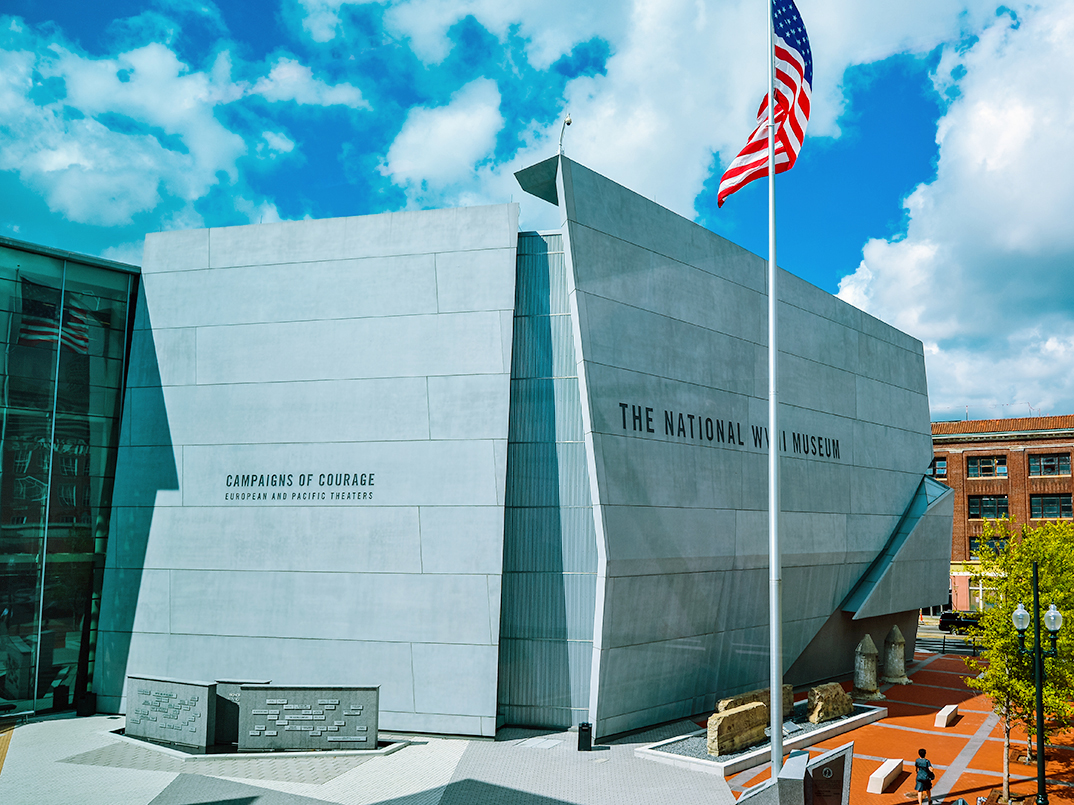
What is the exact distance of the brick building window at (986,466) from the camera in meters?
57.4

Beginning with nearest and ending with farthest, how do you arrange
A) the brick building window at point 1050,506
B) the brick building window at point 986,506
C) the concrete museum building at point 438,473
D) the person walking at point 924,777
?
1. the person walking at point 924,777
2. the concrete museum building at point 438,473
3. the brick building window at point 1050,506
4. the brick building window at point 986,506

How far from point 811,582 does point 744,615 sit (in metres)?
4.12

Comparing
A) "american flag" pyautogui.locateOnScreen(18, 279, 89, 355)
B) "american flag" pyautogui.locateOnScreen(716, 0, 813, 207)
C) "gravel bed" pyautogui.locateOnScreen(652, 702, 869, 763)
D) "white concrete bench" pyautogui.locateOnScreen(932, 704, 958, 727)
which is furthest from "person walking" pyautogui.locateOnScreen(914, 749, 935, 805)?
"american flag" pyautogui.locateOnScreen(18, 279, 89, 355)

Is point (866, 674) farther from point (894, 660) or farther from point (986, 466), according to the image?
point (986, 466)

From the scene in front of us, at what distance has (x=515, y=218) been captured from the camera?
832 inches

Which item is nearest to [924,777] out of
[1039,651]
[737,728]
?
[1039,651]

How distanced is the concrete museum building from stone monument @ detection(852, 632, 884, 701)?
468cm

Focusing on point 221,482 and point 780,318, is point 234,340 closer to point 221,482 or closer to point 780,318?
point 221,482

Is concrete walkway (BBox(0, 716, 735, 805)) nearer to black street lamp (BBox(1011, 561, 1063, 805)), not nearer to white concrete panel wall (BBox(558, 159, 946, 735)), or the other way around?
white concrete panel wall (BBox(558, 159, 946, 735))

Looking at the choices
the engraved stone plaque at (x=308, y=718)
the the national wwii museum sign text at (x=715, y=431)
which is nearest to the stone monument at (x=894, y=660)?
the the national wwii museum sign text at (x=715, y=431)

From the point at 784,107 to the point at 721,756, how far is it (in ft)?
52.2

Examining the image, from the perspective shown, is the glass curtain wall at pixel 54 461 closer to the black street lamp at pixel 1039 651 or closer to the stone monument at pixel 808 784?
the stone monument at pixel 808 784

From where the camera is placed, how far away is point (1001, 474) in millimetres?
57312

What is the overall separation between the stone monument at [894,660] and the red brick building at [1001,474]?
30.4 meters
